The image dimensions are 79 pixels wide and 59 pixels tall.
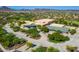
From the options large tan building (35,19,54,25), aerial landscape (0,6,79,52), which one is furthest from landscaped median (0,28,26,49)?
large tan building (35,19,54,25)

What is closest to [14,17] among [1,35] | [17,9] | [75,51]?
[17,9]

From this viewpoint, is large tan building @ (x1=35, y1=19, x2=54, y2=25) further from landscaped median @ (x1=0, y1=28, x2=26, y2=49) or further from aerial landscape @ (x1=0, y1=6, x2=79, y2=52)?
landscaped median @ (x1=0, y1=28, x2=26, y2=49)

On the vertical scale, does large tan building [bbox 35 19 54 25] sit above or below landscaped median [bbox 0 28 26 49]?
above

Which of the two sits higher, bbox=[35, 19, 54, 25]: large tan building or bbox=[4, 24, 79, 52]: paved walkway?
bbox=[35, 19, 54, 25]: large tan building

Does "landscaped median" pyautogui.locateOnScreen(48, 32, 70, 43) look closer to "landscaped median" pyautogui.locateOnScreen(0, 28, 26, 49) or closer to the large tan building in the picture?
the large tan building

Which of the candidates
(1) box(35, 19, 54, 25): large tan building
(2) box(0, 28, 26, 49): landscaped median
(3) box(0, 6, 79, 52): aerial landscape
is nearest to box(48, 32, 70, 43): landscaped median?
(3) box(0, 6, 79, 52): aerial landscape

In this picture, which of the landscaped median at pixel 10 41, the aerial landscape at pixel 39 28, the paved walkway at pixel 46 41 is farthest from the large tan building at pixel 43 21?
the landscaped median at pixel 10 41

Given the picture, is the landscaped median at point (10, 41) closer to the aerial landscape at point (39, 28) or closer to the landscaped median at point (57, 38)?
the aerial landscape at point (39, 28)

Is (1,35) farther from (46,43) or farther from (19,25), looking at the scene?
(46,43)
